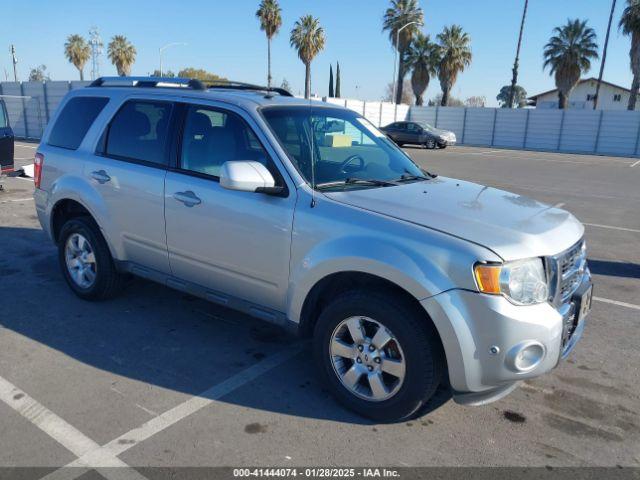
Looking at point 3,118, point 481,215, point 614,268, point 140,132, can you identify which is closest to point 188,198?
point 140,132

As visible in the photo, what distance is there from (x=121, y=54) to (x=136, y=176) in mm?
54575

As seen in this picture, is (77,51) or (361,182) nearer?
(361,182)

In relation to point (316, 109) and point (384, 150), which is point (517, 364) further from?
point (316, 109)

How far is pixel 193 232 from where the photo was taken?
3879mm

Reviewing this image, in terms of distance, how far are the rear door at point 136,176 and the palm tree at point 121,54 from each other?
174ft

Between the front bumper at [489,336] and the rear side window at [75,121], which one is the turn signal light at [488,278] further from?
the rear side window at [75,121]

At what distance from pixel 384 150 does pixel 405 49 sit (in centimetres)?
4661

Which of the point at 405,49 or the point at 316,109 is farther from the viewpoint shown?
the point at 405,49

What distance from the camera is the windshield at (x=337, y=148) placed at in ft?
11.9

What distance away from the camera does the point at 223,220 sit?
12.0 ft

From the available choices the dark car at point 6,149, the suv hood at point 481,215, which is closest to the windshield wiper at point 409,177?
the suv hood at point 481,215

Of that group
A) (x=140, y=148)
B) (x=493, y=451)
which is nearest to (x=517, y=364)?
(x=493, y=451)

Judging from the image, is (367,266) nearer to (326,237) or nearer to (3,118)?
(326,237)

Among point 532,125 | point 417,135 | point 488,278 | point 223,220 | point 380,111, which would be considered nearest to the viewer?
point 488,278
